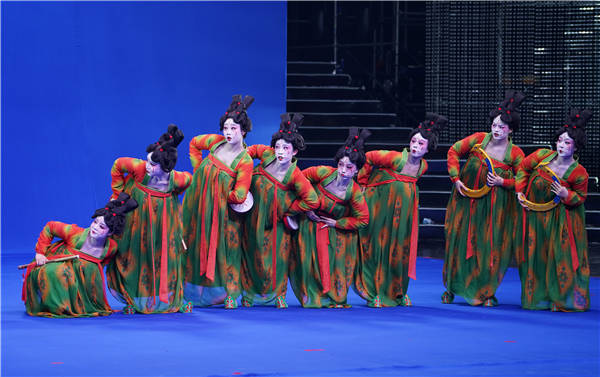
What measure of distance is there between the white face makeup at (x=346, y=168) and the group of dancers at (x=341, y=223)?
0.02 meters

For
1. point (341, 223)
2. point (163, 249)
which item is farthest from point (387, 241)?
point (163, 249)

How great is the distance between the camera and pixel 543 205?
19.9 ft

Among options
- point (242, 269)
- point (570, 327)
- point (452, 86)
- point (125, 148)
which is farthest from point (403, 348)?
point (452, 86)

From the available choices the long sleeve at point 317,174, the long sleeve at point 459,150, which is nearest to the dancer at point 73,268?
the long sleeve at point 317,174

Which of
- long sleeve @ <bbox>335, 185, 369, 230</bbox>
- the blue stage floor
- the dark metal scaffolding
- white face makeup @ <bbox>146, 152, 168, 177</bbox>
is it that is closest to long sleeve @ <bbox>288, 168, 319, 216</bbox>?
long sleeve @ <bbox>335, 185, 369, 230</bbox>

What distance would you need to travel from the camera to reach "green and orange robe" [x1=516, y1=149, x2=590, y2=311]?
19.8 ft

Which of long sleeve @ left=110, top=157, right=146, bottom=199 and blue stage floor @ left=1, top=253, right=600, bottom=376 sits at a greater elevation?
long sleeve @ left=110, top=157, right=146, bottom=199

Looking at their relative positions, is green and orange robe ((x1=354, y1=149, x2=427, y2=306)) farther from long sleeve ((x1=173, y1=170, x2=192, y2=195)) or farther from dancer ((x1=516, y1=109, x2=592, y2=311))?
long sleeve ((x1=173, y1=170, x2=192, y2=195))

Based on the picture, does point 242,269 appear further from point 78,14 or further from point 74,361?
point 78,14

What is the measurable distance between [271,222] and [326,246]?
0.36 metres

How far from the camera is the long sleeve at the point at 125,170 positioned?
5520mm

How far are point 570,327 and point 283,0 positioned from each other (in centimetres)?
491

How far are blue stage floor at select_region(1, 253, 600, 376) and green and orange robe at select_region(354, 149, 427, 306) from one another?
162mm

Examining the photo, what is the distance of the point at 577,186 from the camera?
5977mm
